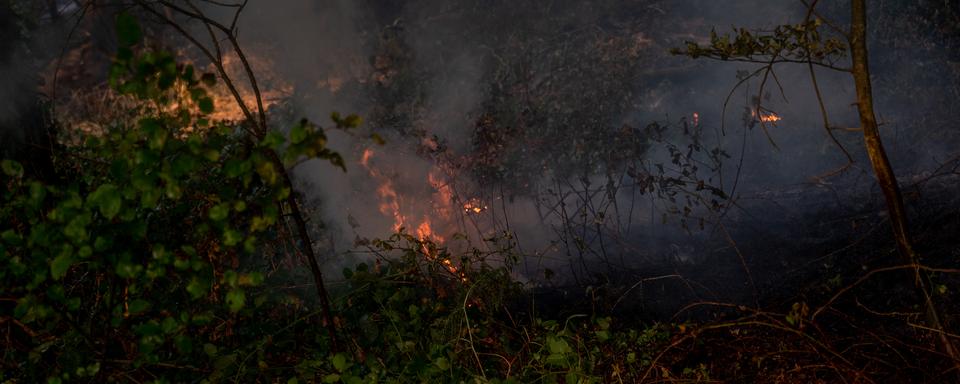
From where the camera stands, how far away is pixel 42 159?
4238 millimetres

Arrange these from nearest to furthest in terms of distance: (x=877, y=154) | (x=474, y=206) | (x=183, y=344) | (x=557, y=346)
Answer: (x=183, y=344) < (x=877, y=154) < (x=557, y=346) < (x=474, y=206)

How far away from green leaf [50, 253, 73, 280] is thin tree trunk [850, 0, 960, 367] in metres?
3.08

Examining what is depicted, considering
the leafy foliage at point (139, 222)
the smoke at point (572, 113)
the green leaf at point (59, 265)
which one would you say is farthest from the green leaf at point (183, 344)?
the smoke at point (572, 113)

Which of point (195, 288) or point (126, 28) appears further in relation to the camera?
point (195, 288)

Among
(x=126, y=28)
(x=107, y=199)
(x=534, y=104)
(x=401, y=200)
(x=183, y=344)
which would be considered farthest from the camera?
(x=534, y=104)

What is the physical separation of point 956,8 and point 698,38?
3.48m

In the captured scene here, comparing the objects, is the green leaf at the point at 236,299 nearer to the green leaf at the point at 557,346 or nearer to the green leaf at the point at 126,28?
the green leaf at the point at 126,28

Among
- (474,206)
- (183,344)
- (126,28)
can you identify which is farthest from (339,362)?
(474,206)

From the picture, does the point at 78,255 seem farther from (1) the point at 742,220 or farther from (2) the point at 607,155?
(2) the point at 607,155

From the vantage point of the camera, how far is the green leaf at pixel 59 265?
203 cm

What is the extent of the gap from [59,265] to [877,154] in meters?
3.18

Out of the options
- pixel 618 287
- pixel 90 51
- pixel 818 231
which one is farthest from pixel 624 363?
pixel 90 51

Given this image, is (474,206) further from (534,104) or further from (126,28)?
(126,28)

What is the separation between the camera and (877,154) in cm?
274
